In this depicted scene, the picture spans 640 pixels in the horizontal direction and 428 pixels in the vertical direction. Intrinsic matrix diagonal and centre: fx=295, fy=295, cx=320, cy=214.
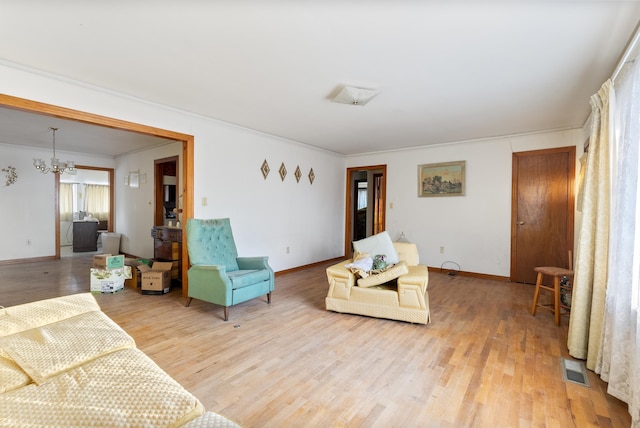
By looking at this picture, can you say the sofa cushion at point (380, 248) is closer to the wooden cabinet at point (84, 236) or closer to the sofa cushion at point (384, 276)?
the sofa cushion at point (384, 276)

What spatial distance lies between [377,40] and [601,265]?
2.26 m

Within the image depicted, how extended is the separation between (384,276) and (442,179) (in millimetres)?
2969

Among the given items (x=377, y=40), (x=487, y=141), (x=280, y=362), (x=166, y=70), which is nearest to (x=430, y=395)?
(x=280, y=362)

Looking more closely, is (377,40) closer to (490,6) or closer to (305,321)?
(490,6)

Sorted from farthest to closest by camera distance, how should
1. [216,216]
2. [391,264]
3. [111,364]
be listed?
[216,216] < [391,264] < [111,364]

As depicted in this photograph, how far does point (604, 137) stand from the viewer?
7.09ft

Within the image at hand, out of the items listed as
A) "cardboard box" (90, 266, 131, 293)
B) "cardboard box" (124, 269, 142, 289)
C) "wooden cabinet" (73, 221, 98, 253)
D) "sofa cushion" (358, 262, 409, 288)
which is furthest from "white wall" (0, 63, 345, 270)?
"sofa cushion" (358, 262, 409, 288)

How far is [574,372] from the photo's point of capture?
6.95 ft

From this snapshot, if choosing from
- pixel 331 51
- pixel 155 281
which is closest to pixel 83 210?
pixel 155 281

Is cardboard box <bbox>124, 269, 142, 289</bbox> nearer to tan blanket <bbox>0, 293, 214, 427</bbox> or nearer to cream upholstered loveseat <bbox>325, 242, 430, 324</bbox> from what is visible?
cream upholstered loveseat <bbox>325, 242, 430, 324</bbox>

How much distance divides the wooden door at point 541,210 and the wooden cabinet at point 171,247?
5.09 m

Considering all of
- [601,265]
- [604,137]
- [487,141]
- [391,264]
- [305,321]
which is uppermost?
[487,141]

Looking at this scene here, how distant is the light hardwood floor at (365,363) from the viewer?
1.70 metres

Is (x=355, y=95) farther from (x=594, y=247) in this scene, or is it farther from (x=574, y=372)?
(x=574, y=372)
